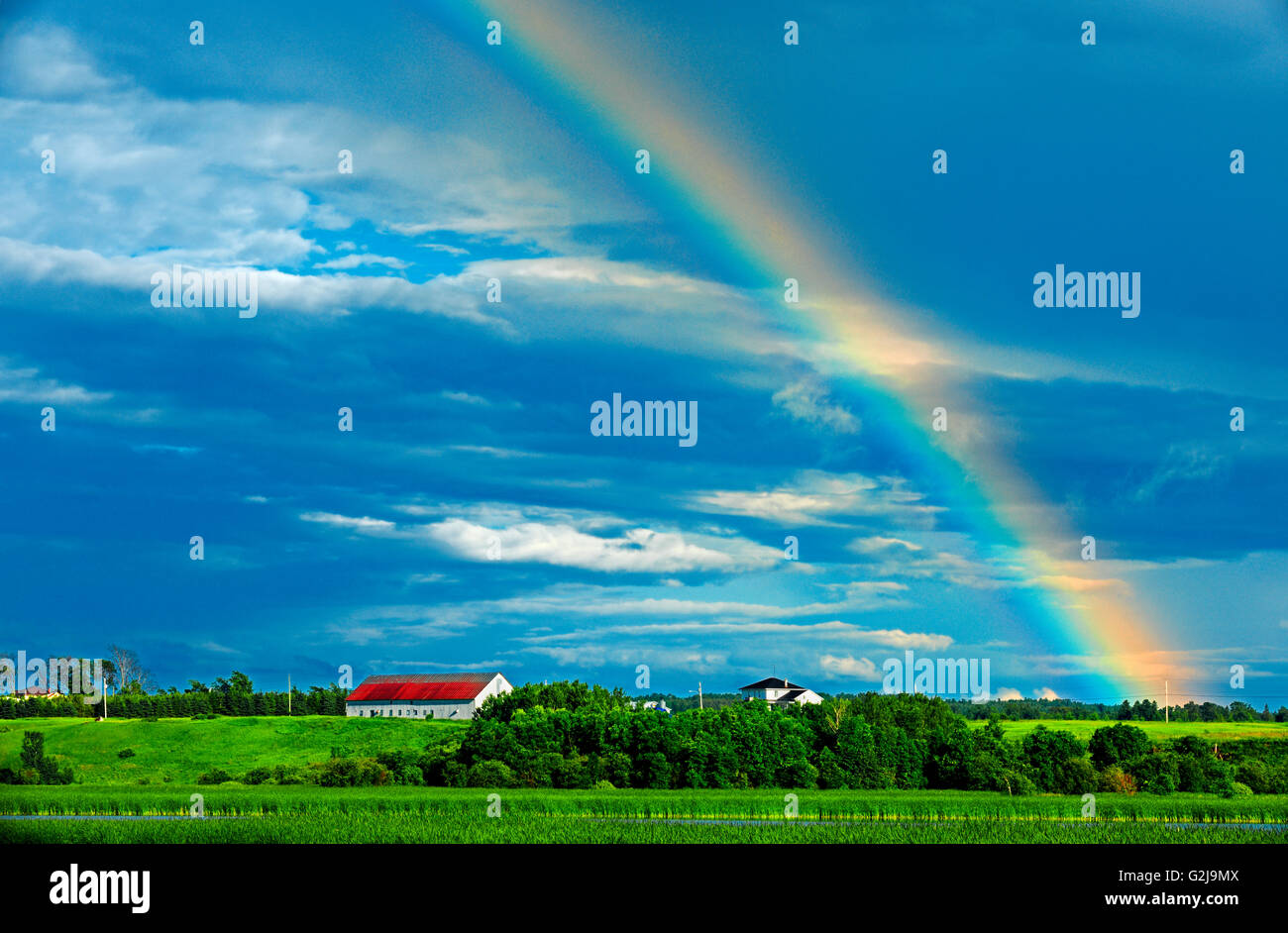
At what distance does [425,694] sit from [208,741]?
2856cm

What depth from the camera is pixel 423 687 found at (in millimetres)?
124188

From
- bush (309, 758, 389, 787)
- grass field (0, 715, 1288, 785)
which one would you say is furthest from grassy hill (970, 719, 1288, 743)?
bush (309, 758, 389, 787)

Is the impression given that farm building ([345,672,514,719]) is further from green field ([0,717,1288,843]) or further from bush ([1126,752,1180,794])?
bush ([1126,752,1180,794])

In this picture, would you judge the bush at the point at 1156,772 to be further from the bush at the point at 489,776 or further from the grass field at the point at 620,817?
the bush at the point at 489,776

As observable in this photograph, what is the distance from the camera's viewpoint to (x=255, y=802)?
5341cm

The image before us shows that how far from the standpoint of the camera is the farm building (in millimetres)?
118875

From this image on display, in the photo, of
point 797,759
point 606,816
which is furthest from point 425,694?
point 606,816

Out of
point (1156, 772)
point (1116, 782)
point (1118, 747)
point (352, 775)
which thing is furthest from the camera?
point (352, 775)

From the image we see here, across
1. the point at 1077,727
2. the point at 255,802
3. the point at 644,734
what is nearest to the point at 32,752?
the point at 255,802

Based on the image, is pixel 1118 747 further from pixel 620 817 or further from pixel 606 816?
pixel 606 816
